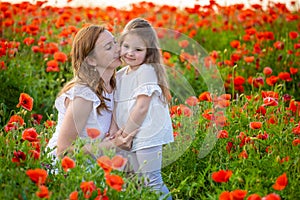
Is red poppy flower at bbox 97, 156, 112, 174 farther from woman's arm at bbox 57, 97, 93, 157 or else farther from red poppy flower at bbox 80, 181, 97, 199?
woman's arm at bbox 57, 97, 93, 157

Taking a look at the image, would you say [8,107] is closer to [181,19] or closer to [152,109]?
[152,109]

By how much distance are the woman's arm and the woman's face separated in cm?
Answer: 23

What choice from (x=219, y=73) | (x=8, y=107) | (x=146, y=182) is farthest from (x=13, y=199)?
(x=219, y=73)

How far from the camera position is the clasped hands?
3.39 meters

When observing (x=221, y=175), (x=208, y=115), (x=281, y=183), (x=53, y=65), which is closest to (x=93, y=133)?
(x=221, y=175)

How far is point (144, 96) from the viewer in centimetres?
336

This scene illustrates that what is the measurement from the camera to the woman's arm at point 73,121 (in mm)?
3480

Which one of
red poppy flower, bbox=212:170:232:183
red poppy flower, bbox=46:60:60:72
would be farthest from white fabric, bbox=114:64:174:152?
red poppy flower, bbox=46:60:60:72

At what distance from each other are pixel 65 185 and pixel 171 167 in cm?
95

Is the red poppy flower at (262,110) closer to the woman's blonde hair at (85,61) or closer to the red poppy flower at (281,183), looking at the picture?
the woman's blonde hair at (85,61)

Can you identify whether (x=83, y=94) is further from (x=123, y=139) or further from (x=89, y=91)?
(x=123, y=139)

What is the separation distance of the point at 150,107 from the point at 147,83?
121mm

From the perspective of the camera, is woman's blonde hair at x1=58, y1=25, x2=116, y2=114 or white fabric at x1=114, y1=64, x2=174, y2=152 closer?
white fabric at x1=114, y1=64, x2=174, y2=152

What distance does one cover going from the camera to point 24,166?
3.16 m
